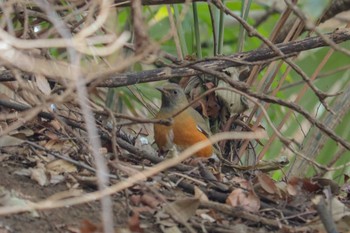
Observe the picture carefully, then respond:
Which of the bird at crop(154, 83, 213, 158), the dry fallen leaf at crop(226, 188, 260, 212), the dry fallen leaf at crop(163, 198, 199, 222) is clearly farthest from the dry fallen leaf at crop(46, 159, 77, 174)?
the bird at crop(154, 83, 213, 158)

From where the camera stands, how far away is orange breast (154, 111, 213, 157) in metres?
5.61

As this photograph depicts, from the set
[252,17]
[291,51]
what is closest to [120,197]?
[291,51]

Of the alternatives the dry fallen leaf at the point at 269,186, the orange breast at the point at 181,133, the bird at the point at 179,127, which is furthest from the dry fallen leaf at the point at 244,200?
the orange breast at the point at 181,133

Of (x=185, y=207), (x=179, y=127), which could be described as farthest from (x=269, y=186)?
(x=179, y=127)

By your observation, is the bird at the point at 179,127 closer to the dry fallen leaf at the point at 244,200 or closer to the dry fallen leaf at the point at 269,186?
the dry fallen leaf at the point at 269,186

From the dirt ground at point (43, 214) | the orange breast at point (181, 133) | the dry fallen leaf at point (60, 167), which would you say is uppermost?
the orange breast at point (181, 133)

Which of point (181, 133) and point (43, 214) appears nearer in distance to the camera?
point (43, 214)

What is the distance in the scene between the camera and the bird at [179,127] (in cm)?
559

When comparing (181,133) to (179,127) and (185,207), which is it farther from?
(185,207)

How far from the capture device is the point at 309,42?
15.6ft

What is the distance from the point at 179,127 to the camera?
5848mm

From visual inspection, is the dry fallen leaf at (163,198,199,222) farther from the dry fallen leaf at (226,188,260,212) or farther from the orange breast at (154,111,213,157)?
the orange breast at (154,111,213,157)

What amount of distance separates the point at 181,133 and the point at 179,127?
0.05 m

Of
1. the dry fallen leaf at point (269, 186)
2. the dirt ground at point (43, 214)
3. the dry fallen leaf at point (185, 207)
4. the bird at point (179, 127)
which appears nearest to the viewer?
the dirt ground at point (43, 214)
